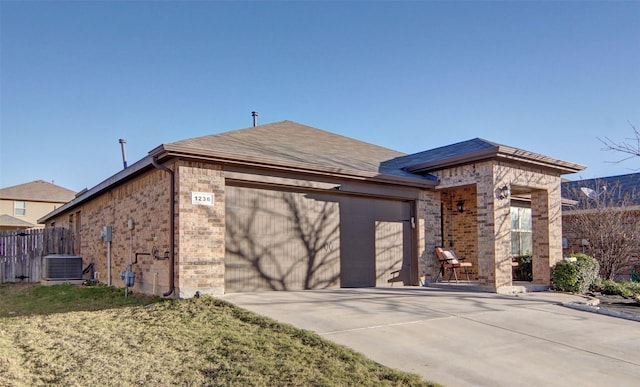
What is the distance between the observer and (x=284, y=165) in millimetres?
9844

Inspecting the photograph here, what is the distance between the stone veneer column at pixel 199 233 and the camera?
847 cm

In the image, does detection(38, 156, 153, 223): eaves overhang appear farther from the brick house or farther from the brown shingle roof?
the brown shingle roof

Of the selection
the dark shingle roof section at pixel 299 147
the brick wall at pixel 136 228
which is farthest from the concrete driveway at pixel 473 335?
the dark shingle roof section at pixel 299 147

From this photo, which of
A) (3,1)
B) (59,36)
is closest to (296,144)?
(59,36)

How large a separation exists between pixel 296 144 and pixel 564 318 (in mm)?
7484

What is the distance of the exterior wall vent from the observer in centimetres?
1380

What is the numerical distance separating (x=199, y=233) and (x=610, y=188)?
1945 centimetres

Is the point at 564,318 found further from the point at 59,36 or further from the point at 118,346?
the point at 59,36

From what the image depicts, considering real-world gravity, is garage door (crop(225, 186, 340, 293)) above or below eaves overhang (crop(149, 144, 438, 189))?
below

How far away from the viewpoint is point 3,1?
10727 millimetres

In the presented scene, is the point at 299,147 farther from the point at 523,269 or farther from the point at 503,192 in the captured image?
the point at 523,269

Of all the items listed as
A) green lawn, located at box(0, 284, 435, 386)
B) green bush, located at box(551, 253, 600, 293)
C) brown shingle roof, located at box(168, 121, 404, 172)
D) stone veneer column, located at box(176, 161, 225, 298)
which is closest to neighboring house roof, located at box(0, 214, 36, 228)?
brown shingle roof, located at box(168, 121, 404, 172)

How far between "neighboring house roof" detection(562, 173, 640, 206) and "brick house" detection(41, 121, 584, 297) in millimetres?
6850

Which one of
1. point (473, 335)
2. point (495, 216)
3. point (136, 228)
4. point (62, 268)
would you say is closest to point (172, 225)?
point (136, 228)
